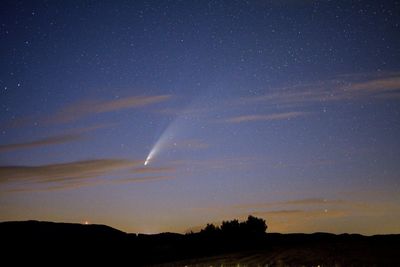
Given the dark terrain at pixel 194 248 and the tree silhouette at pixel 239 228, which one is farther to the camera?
the tree silhouette at pixel 239 228

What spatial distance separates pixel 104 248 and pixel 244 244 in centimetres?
1592

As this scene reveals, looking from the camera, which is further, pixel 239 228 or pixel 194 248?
pixel 239 228

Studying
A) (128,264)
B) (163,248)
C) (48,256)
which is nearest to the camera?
(128,264)

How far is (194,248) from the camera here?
38.6 m

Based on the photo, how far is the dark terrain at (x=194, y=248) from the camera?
82.1 ft

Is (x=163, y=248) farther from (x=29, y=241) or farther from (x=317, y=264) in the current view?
(x=29, y=241)

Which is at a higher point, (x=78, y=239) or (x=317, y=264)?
(x=78, y=239)

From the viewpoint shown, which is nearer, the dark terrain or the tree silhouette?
the dark terrain

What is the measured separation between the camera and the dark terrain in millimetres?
25031

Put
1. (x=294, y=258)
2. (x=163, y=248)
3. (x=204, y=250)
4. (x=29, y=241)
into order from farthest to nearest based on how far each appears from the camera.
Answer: (x=29, y=241)
(x=163, y=248)
(x=204, y=250)
(x=294, y=258)

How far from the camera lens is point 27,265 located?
39.2 m

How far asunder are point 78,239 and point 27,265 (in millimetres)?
20658

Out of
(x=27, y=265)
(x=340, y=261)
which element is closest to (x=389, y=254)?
(x=340, y=261)

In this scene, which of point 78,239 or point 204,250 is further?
point 78,239
